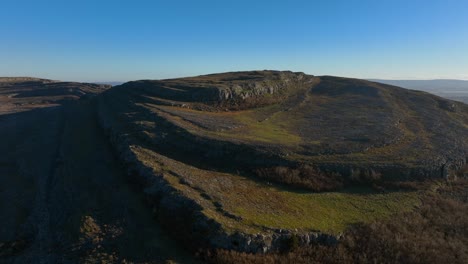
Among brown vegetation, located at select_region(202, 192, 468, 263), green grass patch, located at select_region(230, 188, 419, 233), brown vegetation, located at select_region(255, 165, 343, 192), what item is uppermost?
brown vegetation, located at select_region(255, 165, 343, 192)

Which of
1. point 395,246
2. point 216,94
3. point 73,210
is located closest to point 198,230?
point 73,210

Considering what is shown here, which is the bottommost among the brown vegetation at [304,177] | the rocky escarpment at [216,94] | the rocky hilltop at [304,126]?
the brown vegetation at [304,177]

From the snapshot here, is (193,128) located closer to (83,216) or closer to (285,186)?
(285,186)

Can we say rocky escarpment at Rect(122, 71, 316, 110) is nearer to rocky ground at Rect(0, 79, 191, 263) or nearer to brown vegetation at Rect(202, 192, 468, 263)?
rocky ground at Rect(0, 79, 191, 263)

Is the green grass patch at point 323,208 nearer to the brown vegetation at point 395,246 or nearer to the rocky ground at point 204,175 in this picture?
the rocky ground at point 204,175

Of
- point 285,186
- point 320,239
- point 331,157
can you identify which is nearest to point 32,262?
point 320,239

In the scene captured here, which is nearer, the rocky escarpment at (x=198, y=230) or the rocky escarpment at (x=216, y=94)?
the rocky escarpment at (x=198, y=230)

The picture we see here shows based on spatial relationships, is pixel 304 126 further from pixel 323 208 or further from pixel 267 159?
pixel 323 208

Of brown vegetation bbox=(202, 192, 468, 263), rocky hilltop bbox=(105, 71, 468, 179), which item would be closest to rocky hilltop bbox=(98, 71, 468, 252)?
rocky hilltop bbox=(105, 71, 468, 179)

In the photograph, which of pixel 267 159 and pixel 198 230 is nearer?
pixel 198 230

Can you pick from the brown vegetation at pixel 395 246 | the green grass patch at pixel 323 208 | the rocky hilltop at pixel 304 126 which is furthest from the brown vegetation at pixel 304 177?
the brown vegetation at pixel 395 246

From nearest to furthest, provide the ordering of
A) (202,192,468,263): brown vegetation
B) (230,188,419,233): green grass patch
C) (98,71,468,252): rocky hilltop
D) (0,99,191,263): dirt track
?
(202,192,468,263): brown vegetation
(0,99,191,263): dirt track
(98,71,468,252): rocky hilltop
(230,188,419,233): green grass patch
